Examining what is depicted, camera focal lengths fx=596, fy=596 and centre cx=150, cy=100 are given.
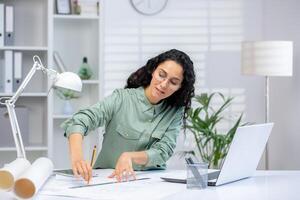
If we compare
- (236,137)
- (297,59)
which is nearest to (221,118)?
(297,59)

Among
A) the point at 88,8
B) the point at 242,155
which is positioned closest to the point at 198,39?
the point at 88,8

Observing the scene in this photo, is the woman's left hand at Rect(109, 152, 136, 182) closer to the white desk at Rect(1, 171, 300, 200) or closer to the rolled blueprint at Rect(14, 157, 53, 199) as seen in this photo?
the white desk at Rect(1, 171, 300, 200)

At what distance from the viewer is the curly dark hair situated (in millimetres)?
2729

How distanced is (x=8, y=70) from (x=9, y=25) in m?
0.32

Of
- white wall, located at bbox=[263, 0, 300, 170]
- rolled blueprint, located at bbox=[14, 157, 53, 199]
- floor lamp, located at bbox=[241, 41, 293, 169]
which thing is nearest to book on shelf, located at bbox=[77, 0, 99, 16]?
floor lamp, located at bbox=[241, 41, 293, 169]

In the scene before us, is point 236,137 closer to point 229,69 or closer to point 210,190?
point 210,190

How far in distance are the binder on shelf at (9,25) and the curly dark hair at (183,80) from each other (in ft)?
5.64

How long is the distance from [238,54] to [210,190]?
299 centimetres

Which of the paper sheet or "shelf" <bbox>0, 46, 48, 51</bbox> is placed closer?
the paper sheet

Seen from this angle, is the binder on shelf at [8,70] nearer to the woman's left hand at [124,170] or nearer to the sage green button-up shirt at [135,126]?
the sage green button-up shirt at [135,126]

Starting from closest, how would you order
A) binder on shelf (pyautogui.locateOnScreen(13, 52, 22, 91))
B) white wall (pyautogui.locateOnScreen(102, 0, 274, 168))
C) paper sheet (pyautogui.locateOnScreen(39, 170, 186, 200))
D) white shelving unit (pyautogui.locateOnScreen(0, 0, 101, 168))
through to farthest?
paper sheet (pyautogui.locateOnScreen(39, 170, 186, 200)) → binder on shelf (pyautogui.locateOnScreen(13, 52, 22, 91)) → white shelving unit (pyautogui.locateOnScreen(0, 0, 101, 168)) → white wall (pyautogui.locateOnScreen(102, 0, 274, 168))

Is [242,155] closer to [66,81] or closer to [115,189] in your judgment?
[115,189]

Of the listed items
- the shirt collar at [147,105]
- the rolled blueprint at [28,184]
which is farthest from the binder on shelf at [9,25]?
the rolled blueprint at [28,184]

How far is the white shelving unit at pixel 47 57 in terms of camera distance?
4.40 m
